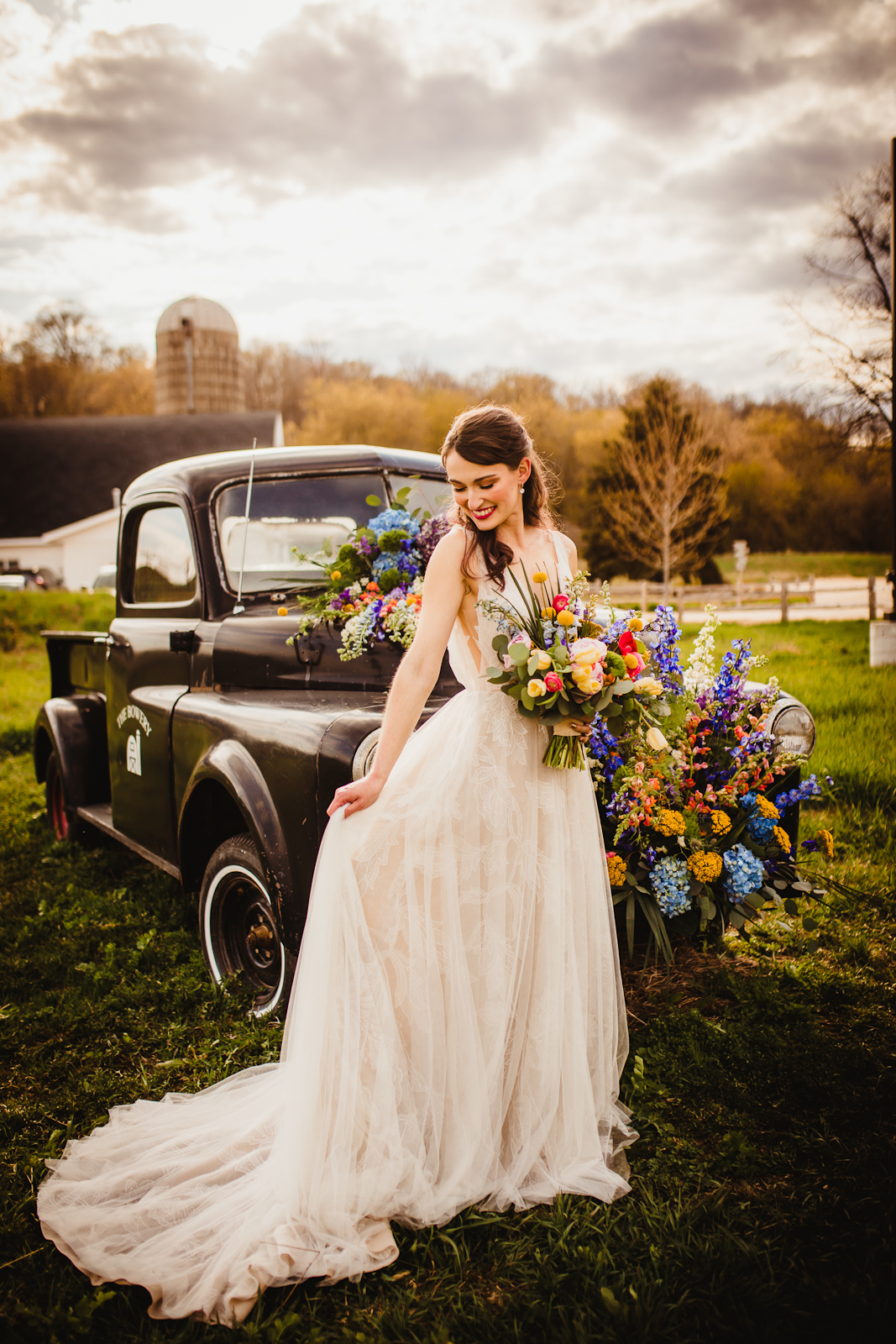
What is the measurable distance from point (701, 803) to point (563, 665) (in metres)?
1.10

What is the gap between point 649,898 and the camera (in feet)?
9.13

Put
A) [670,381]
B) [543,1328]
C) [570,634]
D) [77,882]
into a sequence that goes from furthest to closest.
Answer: [670,381], [77,882], [570,634], [543,1328]

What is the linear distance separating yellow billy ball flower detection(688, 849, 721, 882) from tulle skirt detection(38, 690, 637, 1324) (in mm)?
600

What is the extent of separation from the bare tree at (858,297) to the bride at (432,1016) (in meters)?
8.63

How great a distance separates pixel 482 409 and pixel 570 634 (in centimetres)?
63

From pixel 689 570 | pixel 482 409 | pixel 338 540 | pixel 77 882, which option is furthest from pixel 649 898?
pixel 689 570

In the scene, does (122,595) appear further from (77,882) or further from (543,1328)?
(543,1328)

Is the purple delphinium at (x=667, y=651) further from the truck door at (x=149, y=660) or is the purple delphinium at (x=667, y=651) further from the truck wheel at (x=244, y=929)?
the truck door at (x=149, y=660)

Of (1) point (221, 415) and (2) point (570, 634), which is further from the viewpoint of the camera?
(1) point (221, 415)

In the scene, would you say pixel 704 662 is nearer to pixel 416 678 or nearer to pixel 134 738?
pixel 416 678

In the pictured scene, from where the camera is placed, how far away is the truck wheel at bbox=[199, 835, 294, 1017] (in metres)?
2.83

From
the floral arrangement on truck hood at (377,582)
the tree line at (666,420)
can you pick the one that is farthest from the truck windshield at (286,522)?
the tree line at (666,420)

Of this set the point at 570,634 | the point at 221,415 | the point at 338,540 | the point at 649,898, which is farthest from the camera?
the point at 221,415

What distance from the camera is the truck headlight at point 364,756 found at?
238 cm
